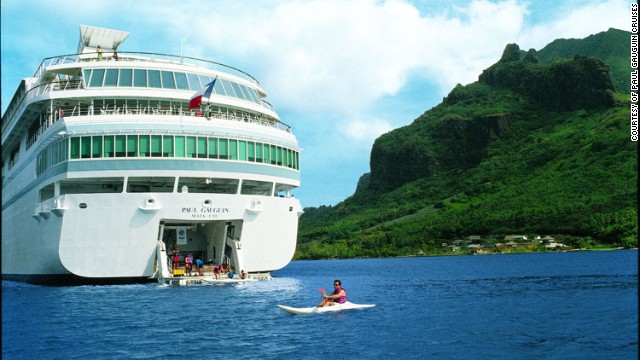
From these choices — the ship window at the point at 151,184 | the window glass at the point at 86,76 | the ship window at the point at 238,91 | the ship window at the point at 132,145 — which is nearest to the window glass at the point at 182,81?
the ship window at the point at 238,91

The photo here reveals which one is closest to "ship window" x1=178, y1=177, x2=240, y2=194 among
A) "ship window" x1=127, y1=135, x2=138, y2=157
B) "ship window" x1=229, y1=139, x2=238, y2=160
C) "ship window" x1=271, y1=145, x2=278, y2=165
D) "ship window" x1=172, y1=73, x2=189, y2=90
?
"ship window" x1=229, y1=139, x2=238, y2=160

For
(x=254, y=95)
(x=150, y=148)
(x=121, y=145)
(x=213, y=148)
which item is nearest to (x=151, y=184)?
(x=150, y=148)

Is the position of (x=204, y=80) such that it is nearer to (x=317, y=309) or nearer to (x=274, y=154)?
(x=274, y=154)

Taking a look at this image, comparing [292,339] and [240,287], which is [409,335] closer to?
[292,339]

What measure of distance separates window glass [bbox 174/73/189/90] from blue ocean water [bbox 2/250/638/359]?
1473 cm

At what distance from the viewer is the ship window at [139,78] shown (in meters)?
43.7

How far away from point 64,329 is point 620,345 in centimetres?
2043

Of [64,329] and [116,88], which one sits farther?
[116,88]

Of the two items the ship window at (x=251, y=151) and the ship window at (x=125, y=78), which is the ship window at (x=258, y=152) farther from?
the ship window at (x=125, y=78)

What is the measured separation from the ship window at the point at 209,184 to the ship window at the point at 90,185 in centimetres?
431

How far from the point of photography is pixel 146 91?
42.9m

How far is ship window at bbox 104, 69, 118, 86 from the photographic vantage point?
143 ft

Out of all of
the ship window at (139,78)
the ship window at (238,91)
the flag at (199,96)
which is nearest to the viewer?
the flag at (199,96)

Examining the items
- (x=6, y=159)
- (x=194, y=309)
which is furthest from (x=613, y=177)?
(x=194, y=309)
